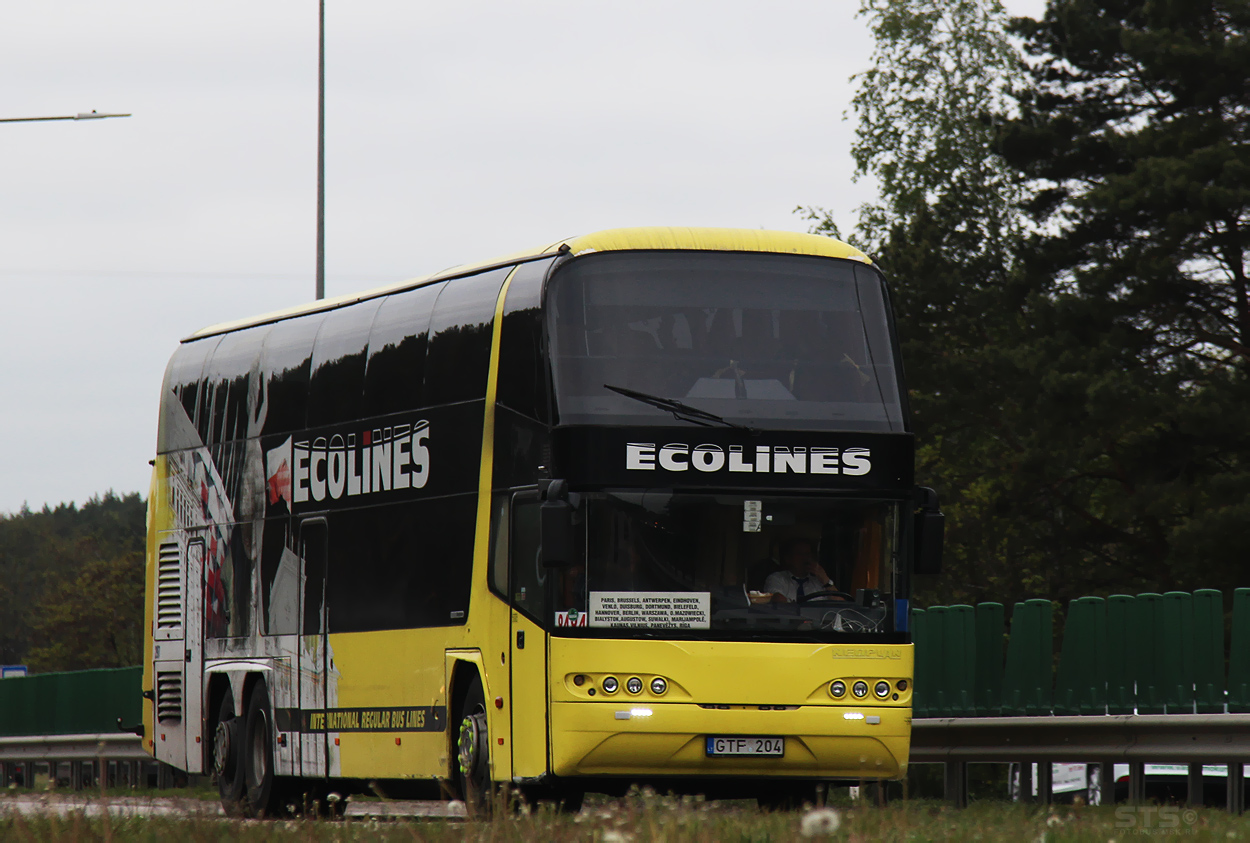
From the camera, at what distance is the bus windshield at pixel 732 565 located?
13547 millimetres

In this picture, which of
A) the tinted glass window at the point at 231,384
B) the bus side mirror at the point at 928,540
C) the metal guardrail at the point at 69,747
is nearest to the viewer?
the bus side mirror at the point at 928,540

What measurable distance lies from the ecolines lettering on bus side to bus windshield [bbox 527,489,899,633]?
2280 millimetres

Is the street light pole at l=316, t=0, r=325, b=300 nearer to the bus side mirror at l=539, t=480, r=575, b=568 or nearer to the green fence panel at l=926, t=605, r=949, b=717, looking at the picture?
the green fence panel at l=926, t=605, r=949, b=717

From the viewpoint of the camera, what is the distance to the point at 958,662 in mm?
17641

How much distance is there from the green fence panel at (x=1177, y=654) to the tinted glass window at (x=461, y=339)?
520 centimetres

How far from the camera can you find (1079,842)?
7.95m

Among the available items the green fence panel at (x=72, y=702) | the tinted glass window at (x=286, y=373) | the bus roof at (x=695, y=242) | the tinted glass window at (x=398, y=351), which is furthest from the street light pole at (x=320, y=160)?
the bus roof at (x=695, y=242)

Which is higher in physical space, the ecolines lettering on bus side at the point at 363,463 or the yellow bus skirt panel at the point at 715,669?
the ecolines lettering on bus side at the point at 363,463

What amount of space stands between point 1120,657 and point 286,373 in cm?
716

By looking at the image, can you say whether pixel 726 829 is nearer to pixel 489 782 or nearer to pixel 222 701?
pixel 489 782

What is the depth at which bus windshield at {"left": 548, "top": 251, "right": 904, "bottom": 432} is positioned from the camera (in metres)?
13.6

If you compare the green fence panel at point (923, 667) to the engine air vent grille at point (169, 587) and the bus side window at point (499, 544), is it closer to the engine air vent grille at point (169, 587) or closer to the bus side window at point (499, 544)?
the bus side window at point (499, 544)

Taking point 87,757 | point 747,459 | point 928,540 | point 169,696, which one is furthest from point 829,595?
point 87,757

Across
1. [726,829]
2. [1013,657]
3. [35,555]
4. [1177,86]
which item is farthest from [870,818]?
[35,555]
